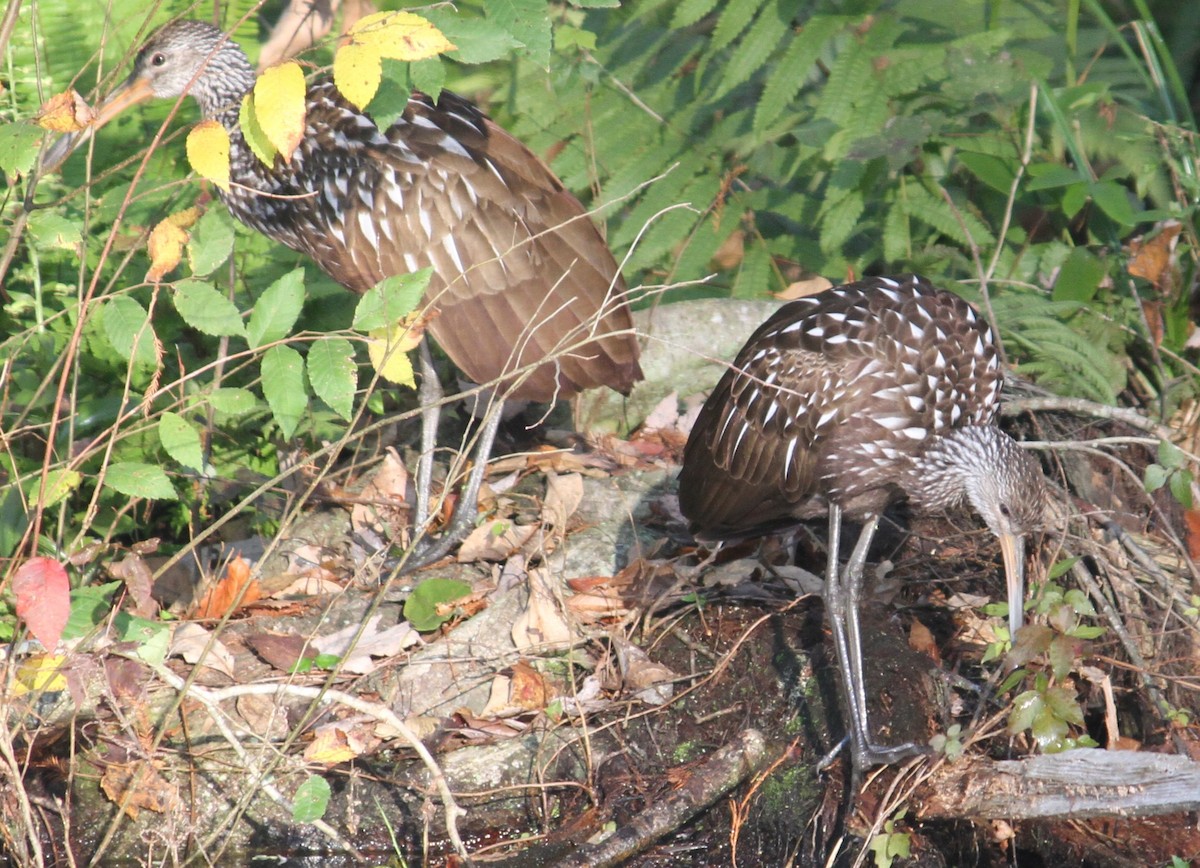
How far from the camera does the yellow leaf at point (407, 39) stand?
9.68ft

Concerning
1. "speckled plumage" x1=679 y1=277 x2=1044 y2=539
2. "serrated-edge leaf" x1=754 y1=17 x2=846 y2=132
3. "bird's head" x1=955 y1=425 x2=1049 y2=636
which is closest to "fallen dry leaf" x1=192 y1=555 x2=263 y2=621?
"speckled plumage" x1=679 y1=277 x2=1044 y2=539

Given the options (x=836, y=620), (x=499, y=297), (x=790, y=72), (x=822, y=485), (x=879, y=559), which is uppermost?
(x=790, y=72)

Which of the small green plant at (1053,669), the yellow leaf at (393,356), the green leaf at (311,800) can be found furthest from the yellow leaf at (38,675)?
the small green plant at (1053,669)

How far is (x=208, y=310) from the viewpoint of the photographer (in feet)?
11.0

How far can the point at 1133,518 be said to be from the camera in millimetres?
4953

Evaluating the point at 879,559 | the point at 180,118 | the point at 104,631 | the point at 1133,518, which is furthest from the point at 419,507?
the point at 1133,518

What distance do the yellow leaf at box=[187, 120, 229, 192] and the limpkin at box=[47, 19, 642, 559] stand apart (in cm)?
166

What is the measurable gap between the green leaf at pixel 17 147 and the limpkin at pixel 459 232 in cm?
167

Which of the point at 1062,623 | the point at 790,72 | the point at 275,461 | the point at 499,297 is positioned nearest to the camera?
the point at 1062,623

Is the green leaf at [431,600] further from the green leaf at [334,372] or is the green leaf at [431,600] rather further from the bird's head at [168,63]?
the bird's head at [168,63]

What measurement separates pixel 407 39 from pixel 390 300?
68 cm

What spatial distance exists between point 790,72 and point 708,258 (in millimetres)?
927

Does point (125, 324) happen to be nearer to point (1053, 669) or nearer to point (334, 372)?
point (334, 372)

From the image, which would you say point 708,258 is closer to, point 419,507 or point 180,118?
point 419,507
